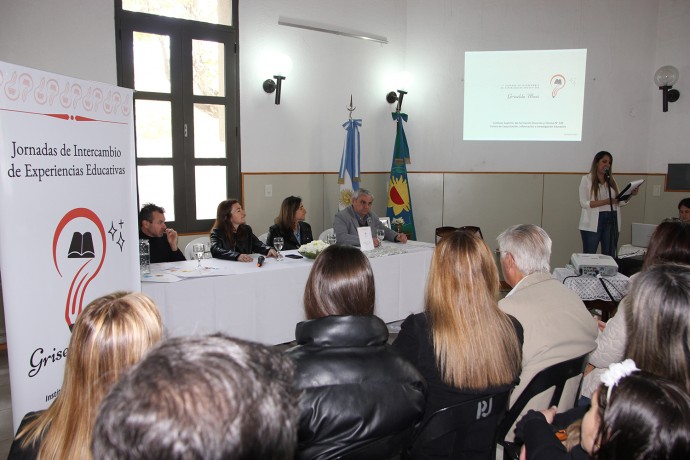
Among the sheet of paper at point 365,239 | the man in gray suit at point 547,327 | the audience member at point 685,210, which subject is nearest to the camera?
the man in gray suit at point 547,327

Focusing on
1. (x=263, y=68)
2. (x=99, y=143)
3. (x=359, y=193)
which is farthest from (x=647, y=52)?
(x=99, y=143)

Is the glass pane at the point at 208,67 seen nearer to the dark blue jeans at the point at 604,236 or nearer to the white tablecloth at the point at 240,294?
the white tablecloth at the point at 240,294

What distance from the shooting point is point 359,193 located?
4.93 metres

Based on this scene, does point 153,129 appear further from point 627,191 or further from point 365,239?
point 627,191

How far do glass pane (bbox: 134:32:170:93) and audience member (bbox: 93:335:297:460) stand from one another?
16.4 feet

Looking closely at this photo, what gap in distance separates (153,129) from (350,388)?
449 cm

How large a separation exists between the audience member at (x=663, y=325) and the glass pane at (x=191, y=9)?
16.4 ft

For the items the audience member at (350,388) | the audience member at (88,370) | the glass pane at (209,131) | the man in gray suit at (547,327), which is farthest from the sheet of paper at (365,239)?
the audience member at (88,370)

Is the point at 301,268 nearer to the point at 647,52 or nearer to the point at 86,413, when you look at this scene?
the point at 86,413

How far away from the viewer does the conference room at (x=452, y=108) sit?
5781 millimetres

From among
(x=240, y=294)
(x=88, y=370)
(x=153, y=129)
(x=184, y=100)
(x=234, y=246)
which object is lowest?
(x=240, y=294)

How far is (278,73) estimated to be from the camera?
5766mm

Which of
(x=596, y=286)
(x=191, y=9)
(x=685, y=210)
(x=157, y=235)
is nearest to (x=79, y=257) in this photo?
(x=157, y=235)

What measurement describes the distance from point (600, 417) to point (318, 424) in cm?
68
